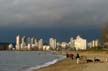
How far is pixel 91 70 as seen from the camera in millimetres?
36688

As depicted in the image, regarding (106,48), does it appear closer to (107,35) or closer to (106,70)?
(107,35)

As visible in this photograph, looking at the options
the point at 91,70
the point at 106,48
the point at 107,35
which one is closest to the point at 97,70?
the point at 91,70

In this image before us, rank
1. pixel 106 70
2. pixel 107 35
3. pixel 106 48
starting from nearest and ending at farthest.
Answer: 1. pixel 106 70
2. pixel 107 35
3. pixel 106 48

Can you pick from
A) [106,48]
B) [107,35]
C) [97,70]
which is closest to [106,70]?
[97,70]

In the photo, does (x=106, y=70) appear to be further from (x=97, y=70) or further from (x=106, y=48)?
(x=106, y=48)

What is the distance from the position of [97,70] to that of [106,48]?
12303cm

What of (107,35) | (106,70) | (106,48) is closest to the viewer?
(106,70)

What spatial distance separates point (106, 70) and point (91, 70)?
6.46 ft

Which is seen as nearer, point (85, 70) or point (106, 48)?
point (85, 70)

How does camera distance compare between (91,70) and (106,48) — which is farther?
(106,48)

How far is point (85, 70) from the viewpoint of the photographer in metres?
37.0

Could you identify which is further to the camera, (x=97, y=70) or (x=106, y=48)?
(x=106, y=48)

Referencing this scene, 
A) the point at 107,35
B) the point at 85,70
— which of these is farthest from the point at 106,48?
A: the point at 85,70

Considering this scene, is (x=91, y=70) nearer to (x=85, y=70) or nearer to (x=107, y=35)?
(x=85, y=70)
